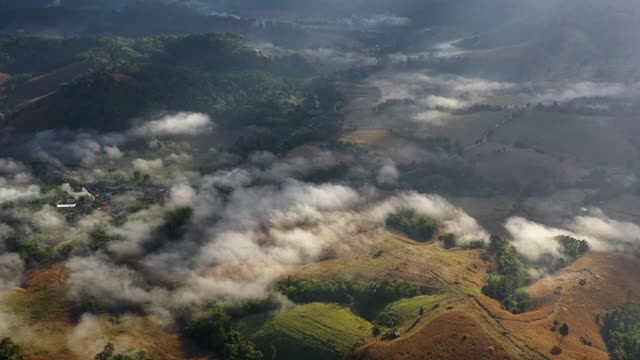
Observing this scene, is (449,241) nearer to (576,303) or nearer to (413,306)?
(576,303)

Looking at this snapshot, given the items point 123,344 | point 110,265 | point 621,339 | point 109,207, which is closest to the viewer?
point 123,344

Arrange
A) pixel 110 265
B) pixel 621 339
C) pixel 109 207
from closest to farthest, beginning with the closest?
1. pixel 621 339
2. pixel 110 265
3. pixel 109 207

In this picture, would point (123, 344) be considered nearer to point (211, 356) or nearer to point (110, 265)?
point (211, 356)

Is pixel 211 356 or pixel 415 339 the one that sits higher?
pixel 415 339

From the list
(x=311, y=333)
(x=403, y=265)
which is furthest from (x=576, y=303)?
(x=311, y=333)

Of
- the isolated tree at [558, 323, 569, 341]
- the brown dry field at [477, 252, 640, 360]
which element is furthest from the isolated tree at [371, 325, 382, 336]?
the isolated tree at [558, 323, 569, 341]

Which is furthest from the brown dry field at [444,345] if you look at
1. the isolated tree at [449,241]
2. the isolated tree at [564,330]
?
the isolated tree at [449,241]

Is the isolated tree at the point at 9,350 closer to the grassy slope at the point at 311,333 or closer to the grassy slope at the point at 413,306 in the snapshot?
the grassy slope at the point at 311,333

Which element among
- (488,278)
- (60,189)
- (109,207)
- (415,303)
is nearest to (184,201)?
(109,207)
